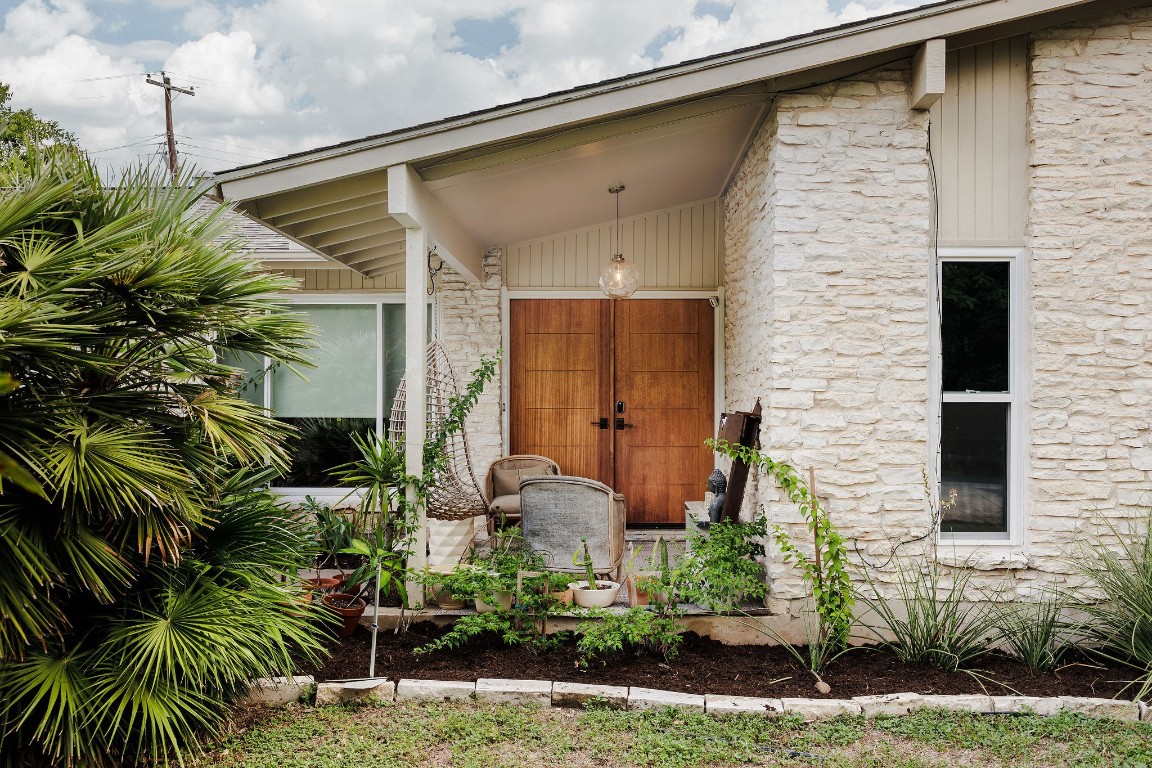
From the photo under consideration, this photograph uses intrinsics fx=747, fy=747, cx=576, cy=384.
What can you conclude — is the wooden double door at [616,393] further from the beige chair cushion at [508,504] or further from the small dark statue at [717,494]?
the small dark statue at [717,494]

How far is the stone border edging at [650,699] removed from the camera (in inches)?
136

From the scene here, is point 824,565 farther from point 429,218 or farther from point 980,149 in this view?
point 429,218

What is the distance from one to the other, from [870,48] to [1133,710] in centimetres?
348

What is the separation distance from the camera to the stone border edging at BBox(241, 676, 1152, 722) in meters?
3.47

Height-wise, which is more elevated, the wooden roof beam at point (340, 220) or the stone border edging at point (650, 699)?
the wooden roof beam at point (340, 220)

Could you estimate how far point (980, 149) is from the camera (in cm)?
435

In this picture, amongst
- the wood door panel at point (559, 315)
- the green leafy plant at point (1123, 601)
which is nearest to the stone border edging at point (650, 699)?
the green leafy plant at point (1123, 601)

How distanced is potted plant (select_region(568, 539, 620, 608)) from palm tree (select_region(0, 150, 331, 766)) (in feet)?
5.28

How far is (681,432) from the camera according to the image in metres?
7.26

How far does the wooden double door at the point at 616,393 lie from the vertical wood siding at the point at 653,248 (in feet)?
0.74

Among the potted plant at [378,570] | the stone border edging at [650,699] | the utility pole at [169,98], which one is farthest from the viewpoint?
the utility pole at [169,98]

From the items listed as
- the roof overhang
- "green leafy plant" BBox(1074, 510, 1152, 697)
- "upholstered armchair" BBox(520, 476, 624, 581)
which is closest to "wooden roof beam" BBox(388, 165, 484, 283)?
the roof overhang

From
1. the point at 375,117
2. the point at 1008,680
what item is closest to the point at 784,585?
the point at 1008,680

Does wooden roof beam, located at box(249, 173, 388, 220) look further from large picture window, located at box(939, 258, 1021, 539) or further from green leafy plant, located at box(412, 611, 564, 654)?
large picture window, located at box(939, 258, 1021, 539)
